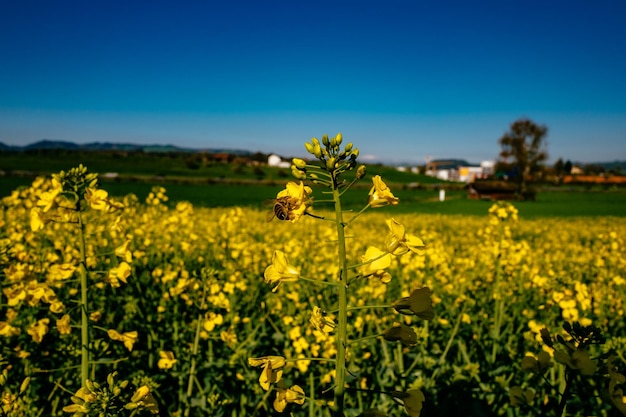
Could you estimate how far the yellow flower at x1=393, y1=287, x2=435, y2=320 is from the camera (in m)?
1.36

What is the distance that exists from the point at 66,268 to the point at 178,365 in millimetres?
1250

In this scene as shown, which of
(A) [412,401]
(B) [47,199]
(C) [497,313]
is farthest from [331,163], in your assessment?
(C) [497,313]

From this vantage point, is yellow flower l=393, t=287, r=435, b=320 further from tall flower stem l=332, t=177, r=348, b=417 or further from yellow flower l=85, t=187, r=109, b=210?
yellow flower l=85, t=187, r=109, b=210

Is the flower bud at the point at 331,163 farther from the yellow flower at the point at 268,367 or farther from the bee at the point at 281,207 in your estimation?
the yellow flower at the point at 268,367

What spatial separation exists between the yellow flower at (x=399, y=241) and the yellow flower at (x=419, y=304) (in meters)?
0.13

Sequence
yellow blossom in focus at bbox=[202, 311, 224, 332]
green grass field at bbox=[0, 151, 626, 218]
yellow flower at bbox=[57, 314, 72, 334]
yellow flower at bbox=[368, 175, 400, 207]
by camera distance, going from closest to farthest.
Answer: yellow flower at bbox=[368, 175, 400, 207] < yellow flower at bbox=[57, 314, 72, 334] < yellow blossom in focus at bbox=[202, 311, 224, 332] < green grass field at bbox=[0, 151, 626, 218]

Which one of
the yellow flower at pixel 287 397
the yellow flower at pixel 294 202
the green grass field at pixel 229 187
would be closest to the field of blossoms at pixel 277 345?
the yellow flower at pixel 287 397

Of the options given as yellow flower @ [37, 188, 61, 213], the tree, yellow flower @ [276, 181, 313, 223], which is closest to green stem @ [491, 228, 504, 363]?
yellow flower @ [276, 181, 313, 223]

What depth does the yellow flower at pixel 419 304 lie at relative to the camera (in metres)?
1.36

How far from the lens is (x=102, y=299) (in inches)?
164

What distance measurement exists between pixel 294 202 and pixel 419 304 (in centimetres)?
52

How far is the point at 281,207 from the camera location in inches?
51.6

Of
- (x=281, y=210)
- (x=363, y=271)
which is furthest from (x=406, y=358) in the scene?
(x=281, y=210)

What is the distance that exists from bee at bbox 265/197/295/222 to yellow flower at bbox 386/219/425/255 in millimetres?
313
